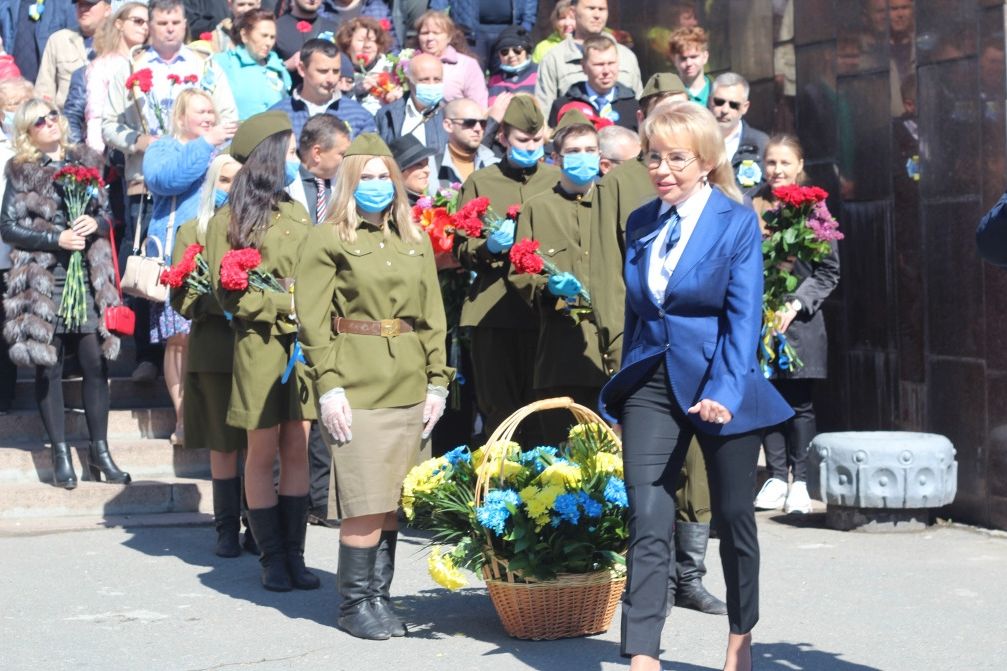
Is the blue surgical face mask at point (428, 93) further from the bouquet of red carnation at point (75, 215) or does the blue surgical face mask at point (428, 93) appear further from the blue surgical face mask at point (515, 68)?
the bouquet of red carnation at point (75, 215)

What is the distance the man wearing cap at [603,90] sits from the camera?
11.2m

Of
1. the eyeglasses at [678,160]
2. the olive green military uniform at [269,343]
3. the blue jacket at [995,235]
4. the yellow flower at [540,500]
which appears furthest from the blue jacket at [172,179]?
the blue jacket at [995,235]

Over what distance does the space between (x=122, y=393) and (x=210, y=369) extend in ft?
9.84

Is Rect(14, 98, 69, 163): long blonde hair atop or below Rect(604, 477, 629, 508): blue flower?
atop

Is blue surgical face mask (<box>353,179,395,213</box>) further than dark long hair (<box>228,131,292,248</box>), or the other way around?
dark long hair (<box>228,131,292,248</box>)

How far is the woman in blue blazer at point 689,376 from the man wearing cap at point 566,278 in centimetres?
192

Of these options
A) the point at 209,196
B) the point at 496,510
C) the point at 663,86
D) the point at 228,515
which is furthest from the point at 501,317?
the point at 496,510

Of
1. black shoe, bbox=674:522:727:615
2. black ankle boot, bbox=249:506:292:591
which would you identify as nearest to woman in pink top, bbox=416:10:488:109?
black ankle boot, bbox=249:506:292:591

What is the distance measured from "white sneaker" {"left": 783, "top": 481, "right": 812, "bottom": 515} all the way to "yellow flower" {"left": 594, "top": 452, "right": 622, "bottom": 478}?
2870mm

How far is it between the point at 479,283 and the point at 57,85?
17.8ft

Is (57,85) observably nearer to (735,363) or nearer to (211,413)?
(211,413)

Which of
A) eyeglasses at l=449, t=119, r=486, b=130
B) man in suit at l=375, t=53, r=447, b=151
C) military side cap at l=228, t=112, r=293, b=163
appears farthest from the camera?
man in suit at l=375, t=53, r=447, b=151

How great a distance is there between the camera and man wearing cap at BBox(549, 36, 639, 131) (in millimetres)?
11164

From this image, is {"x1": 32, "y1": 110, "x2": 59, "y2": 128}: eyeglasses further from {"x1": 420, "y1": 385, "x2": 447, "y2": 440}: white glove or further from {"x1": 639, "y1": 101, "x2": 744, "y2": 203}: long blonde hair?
{"x1": 639, "y1": 101, "x2": 744, "y2": 203}: long blonde hair
